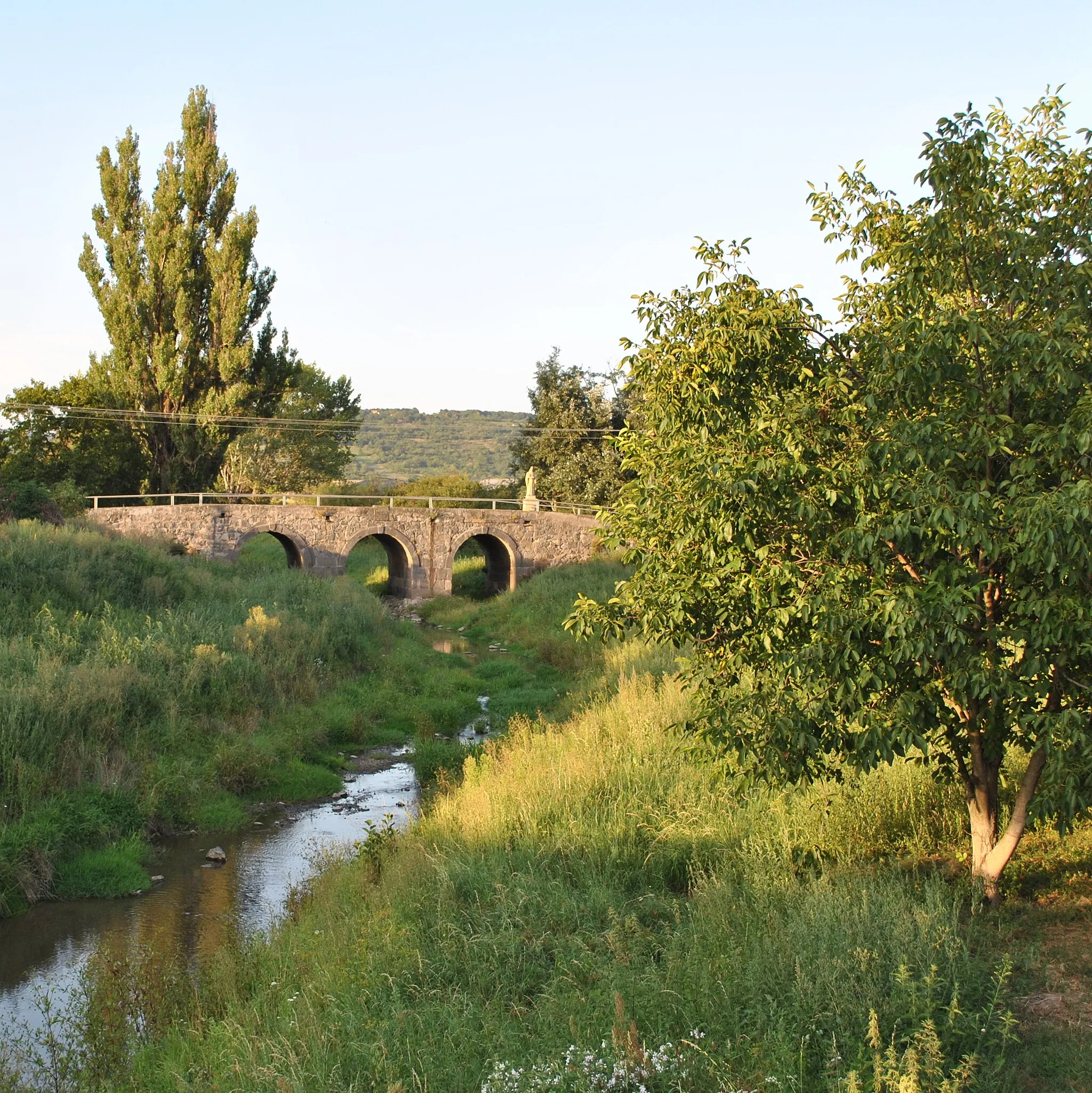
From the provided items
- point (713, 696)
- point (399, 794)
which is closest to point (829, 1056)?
point (713, 696)

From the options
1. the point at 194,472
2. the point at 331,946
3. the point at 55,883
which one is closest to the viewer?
the point at 331,946

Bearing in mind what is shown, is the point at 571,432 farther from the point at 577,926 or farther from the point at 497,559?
the point at 577,926

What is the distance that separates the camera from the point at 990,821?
7309 mm

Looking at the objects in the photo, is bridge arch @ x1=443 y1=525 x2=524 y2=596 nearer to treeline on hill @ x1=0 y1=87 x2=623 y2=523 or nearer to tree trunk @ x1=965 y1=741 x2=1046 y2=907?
treeline on hill @ x1=0 y1=87 x2=623 y2=523

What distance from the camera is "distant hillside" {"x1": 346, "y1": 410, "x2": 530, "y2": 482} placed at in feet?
465

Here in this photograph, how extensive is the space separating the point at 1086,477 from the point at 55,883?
34.7 ft

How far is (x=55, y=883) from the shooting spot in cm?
1086

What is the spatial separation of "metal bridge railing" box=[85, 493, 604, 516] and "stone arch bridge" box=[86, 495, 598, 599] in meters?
0.30

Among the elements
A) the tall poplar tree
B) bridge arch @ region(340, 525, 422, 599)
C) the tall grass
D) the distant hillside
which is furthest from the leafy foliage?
the distant hillside

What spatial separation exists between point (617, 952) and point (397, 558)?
115 ft

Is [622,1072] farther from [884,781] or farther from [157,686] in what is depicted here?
[157,686]

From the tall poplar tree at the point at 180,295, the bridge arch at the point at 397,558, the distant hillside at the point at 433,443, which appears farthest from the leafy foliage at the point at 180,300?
the distant hillside at the point at 433,443

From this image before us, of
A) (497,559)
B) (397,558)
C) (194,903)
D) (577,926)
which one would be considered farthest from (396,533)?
(577,926)

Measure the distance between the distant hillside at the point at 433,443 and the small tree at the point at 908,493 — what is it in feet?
394
